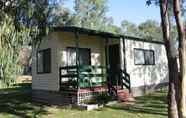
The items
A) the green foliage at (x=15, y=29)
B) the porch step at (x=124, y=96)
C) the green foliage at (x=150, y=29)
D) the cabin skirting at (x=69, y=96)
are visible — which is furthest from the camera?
the green foliage at (x=150, y=29)

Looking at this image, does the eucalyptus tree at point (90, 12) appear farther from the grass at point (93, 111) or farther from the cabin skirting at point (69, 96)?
the grass at point (93, 111)

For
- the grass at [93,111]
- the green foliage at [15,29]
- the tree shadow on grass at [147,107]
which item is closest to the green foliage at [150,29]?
the tree shadow on grass at [147,107]

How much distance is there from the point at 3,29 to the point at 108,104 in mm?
5780

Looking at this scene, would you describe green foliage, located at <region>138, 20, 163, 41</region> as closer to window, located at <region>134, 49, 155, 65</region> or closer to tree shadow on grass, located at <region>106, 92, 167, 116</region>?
window, located at <region>134, 49, 155, 65</region>

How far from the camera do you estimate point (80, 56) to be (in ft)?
47.1

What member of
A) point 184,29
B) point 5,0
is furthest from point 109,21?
point 184,29

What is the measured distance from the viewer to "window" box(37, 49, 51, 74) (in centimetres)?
1417

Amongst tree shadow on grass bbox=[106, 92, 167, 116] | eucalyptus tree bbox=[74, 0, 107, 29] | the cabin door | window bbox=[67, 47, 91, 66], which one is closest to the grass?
tree shadow on grass bbox=[106, 92, 167, 116]

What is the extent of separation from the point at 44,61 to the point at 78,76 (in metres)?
3.15

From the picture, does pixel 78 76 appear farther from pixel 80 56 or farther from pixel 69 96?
pixel 80 56

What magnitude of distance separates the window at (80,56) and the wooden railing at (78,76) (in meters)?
0.63

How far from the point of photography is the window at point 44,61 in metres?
14.2

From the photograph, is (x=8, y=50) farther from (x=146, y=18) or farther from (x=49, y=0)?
(x=146, y=18)

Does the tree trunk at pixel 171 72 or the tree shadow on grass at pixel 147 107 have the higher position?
the tree trunk at pixel 171 72
